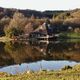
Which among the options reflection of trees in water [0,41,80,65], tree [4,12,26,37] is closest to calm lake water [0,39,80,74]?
reflection of trees in water [0,41,80,65]

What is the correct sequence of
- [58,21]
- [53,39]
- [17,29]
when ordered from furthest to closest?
[58,21] < [17,29] < [53,39]

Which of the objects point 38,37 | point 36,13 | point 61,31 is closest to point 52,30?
point 61,31

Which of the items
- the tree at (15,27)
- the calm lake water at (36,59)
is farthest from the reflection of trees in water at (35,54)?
the tree at (15,27)

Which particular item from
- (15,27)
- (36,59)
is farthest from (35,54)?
(15,27)

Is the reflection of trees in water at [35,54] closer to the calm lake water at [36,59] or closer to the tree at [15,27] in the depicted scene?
the calm lake water at [36,59]

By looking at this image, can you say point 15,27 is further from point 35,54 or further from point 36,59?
point 36,59

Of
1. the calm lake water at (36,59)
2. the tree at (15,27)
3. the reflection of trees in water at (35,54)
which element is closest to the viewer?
the calm lake water at (36,59)

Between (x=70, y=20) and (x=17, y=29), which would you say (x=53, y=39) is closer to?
(x=17, y=29)

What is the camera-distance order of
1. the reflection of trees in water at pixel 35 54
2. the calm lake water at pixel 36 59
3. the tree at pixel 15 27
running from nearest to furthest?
the calm lake water at pixel 36 59, the reflection of trees in water at pixel 35 54, the tree at pixel 15 27

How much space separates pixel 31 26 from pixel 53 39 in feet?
39.7

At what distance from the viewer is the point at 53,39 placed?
77.3 metres

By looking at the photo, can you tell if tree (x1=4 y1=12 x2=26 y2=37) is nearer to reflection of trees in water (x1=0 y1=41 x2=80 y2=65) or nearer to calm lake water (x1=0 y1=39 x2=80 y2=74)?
reflection of trees in water (x1=0 y1=41 x2=80 y2=65)

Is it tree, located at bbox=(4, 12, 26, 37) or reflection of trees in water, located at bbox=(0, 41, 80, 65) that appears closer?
reflection of trees in water, located at bbox=(0, 41, 80, 65)

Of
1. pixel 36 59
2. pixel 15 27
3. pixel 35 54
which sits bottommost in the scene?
pixel 35 54
